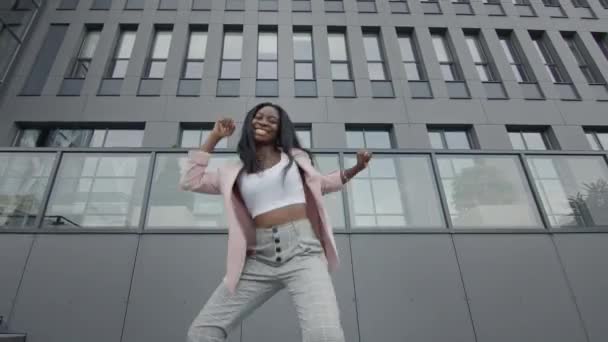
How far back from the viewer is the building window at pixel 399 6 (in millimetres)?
14069

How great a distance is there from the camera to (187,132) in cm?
1121

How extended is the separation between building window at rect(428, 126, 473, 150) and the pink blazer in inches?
417

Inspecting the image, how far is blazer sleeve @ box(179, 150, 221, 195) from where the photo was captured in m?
1.89

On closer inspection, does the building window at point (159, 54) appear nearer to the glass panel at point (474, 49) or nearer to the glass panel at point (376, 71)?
the glass panel at point (376, 71)

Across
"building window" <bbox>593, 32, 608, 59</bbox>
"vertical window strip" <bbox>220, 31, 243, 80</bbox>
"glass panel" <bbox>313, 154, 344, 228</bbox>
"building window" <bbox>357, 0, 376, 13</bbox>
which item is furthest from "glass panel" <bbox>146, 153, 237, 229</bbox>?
"building window" <bbox>593, 32, 608, 59</bbox>

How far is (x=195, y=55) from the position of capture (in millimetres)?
12820

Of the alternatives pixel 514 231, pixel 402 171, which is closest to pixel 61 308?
pixel 402 171

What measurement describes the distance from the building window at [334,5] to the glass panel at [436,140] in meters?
7.21

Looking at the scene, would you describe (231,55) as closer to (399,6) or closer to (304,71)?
(304,71)

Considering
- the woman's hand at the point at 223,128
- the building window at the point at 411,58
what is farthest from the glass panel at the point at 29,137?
the building window at the point at 411,58

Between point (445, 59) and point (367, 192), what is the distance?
11462 mm

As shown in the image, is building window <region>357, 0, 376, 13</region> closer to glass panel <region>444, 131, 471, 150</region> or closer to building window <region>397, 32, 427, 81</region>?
building window <region>397, 32, 427, 81</region>

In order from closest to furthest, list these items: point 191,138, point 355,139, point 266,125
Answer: point 266,125, point 191,138, point 355,139

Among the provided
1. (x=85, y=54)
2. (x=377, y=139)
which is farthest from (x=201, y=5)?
(x=377, y=139)
